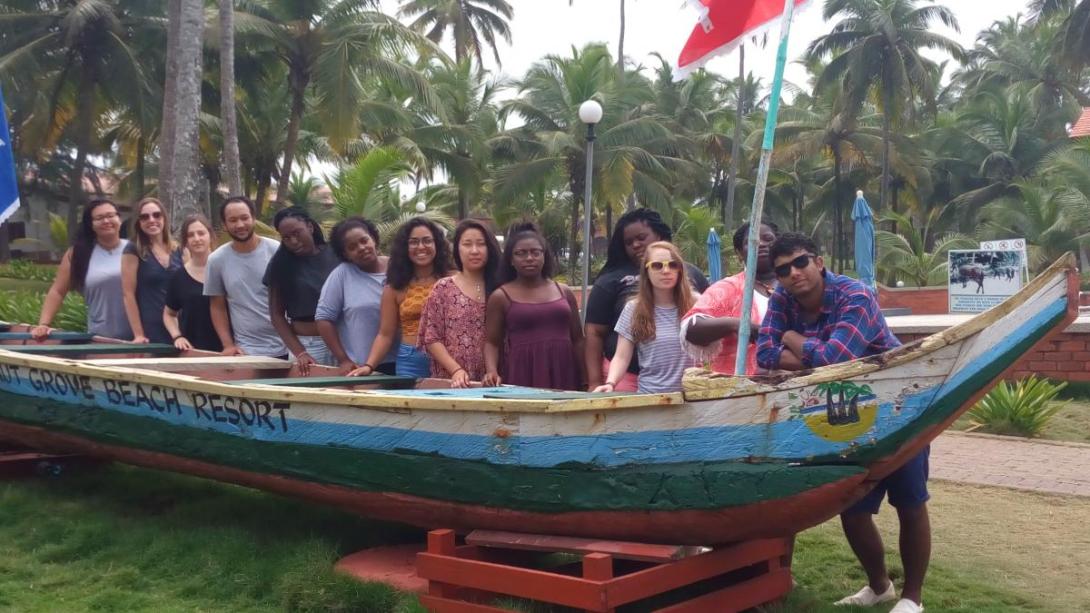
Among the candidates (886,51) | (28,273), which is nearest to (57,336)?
(28,273)

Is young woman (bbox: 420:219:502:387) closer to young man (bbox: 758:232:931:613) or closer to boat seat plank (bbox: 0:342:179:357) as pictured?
young man (bbox: 758:232:931:613)

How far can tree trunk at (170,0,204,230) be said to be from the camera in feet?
42.2

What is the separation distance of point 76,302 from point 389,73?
917 cm

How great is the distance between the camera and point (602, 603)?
3516 millimetres

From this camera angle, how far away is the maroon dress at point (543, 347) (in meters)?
4.68

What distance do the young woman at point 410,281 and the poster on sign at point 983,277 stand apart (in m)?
11.1

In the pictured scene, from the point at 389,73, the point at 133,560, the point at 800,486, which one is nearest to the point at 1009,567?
the point at 800,486

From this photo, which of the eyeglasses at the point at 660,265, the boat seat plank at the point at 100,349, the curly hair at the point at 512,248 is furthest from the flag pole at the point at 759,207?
the boat seat plank at the point at 100,349

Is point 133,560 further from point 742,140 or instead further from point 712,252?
point 742,140

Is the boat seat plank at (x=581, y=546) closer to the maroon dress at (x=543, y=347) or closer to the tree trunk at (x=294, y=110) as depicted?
the maroon dress at (x=543, y=347)

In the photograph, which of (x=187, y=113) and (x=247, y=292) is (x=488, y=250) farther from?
(x=187, y=113)

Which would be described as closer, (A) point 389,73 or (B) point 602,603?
(B) point 602,603

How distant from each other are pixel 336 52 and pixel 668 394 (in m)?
16.2

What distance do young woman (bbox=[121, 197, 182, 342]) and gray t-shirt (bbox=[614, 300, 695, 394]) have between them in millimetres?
3346
